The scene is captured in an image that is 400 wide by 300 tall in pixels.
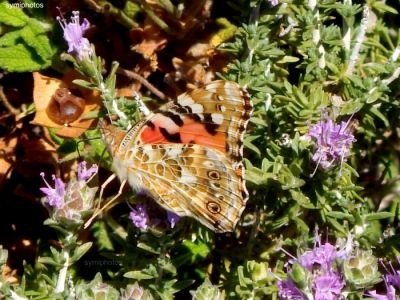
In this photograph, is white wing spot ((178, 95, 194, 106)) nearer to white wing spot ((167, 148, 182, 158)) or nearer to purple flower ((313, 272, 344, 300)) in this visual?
white wing spot ((167, 148, 182, 158))

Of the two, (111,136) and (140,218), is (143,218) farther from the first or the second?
(111,136)

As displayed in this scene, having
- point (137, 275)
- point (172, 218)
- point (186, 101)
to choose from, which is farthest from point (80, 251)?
point (186, 101)

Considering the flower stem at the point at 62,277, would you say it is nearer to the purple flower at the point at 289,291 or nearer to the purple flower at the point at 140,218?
the purple flower at the point at 140,218

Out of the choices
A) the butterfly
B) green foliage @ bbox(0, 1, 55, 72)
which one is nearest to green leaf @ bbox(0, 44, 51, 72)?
green foliage @ bbox(0, 1, 55, 72)

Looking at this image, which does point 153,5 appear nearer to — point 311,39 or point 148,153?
point 311,39

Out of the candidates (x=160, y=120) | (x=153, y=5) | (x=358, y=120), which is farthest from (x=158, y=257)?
(x=153, y=5)

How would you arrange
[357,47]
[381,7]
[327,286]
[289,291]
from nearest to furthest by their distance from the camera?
1. [327,286]
2. [289,291]
3. [357,47]
4. [381,7]
